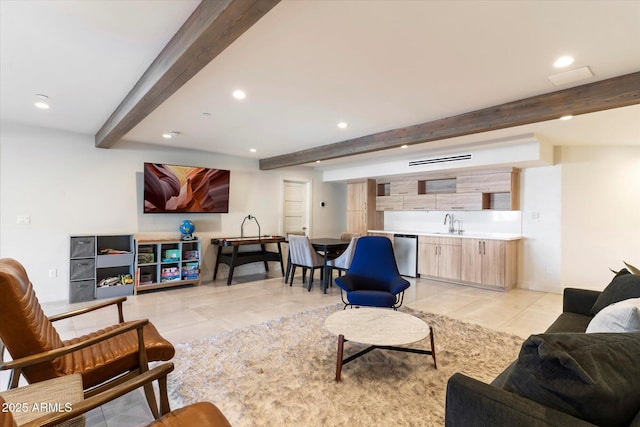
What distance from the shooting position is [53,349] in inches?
66.9

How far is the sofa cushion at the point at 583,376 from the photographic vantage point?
0.97 m

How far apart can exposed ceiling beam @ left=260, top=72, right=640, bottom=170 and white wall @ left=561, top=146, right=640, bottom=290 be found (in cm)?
273

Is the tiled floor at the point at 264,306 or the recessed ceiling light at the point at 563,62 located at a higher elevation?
the recessed ceiling light at the point at 563,62

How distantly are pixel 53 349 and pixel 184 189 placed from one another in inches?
161

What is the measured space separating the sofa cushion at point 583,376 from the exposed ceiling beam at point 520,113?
245 cm

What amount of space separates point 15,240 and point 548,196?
26.1 ft

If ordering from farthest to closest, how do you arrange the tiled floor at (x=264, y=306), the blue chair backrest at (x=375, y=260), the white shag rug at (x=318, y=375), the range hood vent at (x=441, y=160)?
the range hood vent at (x=441, y=160), the blue chair backrest at (x=375, y=260), the tiled floor at (x=264, y=306), the white shag rug at (x=318, y=375)

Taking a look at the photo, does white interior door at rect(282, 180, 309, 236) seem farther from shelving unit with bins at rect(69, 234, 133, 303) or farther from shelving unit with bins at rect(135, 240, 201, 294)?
shelving unit with bins at rect(69, 234, 133, 303)

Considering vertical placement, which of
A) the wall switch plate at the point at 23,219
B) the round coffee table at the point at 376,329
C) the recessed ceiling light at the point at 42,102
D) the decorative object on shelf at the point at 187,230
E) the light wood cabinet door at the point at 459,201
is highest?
the recessed ceiling light at the point at 42,102

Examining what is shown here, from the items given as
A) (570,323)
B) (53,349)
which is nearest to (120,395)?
(53,349)

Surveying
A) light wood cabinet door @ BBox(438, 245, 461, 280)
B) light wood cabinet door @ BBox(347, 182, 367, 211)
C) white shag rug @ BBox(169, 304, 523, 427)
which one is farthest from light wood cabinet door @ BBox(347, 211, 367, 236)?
white shag rug @ BBox(169, 304, 523, 427)

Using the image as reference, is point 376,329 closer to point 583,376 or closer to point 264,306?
point 583,376

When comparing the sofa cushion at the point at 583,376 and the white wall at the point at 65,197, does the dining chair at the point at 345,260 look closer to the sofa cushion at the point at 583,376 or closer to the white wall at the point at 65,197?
the white wall at the point at 65,197

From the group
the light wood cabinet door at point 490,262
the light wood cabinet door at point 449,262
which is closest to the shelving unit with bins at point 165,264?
the light wood cabinet door at point 449,262
